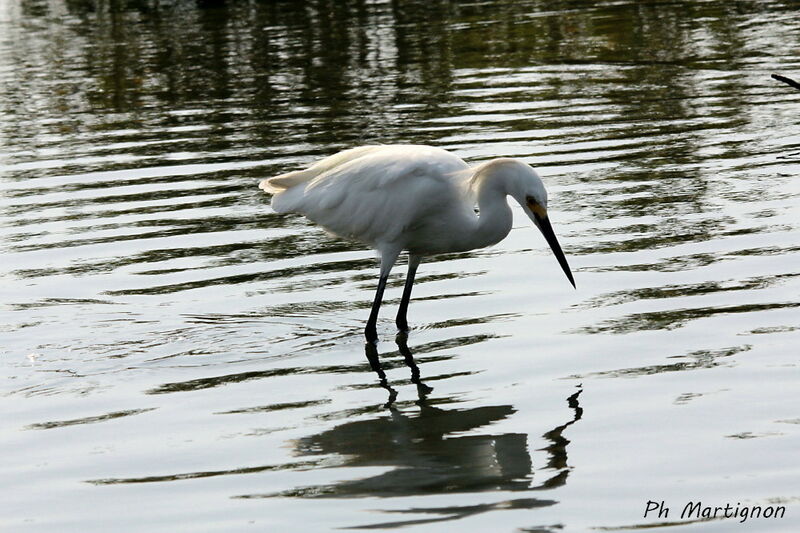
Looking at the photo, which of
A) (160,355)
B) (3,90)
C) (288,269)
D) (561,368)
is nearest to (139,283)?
(288,269)

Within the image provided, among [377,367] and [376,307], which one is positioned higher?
[376,307]

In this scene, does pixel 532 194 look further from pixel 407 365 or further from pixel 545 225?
pixel 407 365

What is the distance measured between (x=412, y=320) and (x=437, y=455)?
263 cm

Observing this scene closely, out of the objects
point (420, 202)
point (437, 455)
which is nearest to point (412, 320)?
point (420, 202)

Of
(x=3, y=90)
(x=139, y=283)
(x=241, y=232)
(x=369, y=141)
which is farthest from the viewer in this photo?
(x=3, y=90)

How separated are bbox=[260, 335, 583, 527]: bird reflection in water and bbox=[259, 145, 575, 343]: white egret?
1.49 m

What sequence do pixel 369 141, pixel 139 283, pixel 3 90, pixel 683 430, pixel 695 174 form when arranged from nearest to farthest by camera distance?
pixel 683 430 → pixel 139 283 → pixel 695 174 → pixel 369 141 → pixel 3 90

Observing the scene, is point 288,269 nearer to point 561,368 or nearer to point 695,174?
point 561,368

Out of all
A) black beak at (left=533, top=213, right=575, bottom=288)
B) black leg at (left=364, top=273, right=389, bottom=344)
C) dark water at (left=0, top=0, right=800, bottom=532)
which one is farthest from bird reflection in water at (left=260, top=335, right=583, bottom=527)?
black beak at (left=533, top=213, right=575, bottom=288)

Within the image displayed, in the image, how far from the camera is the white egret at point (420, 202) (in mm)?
8445

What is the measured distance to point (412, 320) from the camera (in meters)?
9.12

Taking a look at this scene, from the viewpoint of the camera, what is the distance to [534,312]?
29.0 ft

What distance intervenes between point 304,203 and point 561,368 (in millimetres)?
Answer: 2324

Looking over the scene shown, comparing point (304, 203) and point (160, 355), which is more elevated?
point (304, 203)
